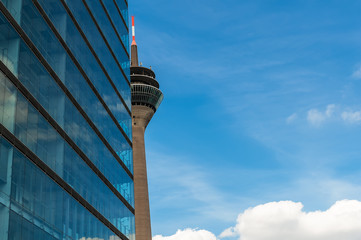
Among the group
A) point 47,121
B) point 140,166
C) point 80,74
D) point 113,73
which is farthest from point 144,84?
point 47,121

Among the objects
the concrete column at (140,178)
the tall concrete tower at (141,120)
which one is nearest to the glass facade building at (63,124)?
the concrete column at (140,178)

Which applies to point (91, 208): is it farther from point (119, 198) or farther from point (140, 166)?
point (140, 166)

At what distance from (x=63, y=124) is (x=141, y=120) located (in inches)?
3619

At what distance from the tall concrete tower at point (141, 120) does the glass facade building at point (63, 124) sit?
60027 millimetres

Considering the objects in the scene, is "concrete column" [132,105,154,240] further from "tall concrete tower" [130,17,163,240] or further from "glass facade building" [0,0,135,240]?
"glass facade building" [0,0,135,240]

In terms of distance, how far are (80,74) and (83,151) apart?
6563 millimetres

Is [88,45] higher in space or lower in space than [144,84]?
lower

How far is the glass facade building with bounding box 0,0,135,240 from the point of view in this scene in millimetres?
27875

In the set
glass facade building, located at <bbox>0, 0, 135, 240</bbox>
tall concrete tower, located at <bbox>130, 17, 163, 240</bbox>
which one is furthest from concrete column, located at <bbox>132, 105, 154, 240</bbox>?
glass facade building, located at <bbox>0, 0, 135, 240</bbox>

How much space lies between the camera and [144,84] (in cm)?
12925

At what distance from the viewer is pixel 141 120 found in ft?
420

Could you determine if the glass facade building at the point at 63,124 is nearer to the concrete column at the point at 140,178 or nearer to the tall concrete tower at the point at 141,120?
the concrete column at the point at 140,178

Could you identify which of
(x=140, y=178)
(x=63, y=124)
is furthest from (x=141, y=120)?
(x=63, y=124)

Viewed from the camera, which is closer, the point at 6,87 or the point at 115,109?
the point at 6,87
